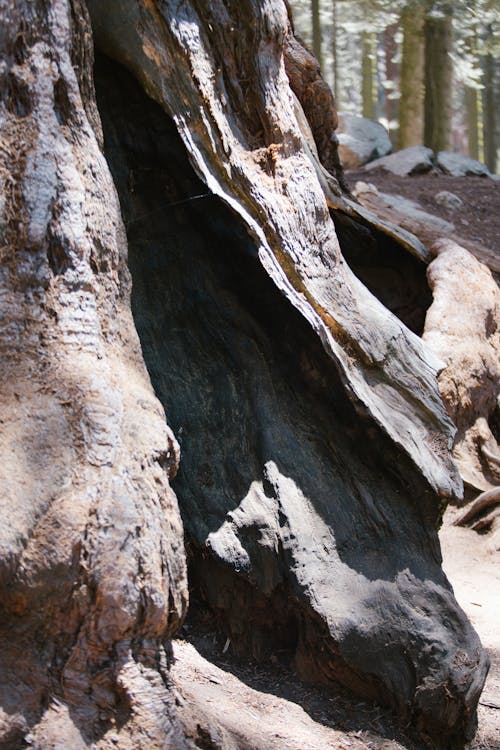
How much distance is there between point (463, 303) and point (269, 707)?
3724mm

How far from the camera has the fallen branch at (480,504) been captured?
5.67 meters

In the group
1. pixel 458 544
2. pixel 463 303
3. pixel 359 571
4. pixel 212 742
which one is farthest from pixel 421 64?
pixel 212 742

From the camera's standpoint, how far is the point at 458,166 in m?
11.1

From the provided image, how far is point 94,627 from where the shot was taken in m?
2.44

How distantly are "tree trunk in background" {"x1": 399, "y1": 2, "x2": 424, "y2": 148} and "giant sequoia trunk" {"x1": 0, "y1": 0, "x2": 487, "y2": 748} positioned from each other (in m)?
8.93

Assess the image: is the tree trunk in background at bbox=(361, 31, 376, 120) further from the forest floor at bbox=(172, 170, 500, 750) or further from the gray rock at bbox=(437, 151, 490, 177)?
the forest floor at bbox=(172, 170, 500, 750)

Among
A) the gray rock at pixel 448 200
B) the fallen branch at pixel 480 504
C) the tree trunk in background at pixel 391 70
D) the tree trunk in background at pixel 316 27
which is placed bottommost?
the fallen branch at pixel 480 504

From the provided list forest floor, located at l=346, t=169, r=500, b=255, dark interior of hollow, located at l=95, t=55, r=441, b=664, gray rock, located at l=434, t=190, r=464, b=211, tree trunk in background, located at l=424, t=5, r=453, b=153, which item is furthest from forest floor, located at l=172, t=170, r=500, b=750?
tree trunk in background, located at l=424, t=5, r=453, b=153

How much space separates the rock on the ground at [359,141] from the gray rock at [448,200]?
7.98 feet

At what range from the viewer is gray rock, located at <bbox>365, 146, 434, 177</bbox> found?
10617 millimetres

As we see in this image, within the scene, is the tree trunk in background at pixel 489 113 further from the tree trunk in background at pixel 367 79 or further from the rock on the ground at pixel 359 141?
the rock on the ground at pixel 359 141

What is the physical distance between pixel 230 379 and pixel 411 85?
32.9ft

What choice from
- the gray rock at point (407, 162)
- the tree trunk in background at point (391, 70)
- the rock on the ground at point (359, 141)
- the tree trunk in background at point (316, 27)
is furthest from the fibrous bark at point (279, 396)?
the tree trunk in background at point (391, 70)

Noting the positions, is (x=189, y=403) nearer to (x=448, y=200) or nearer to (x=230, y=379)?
(x=230, y=379)
